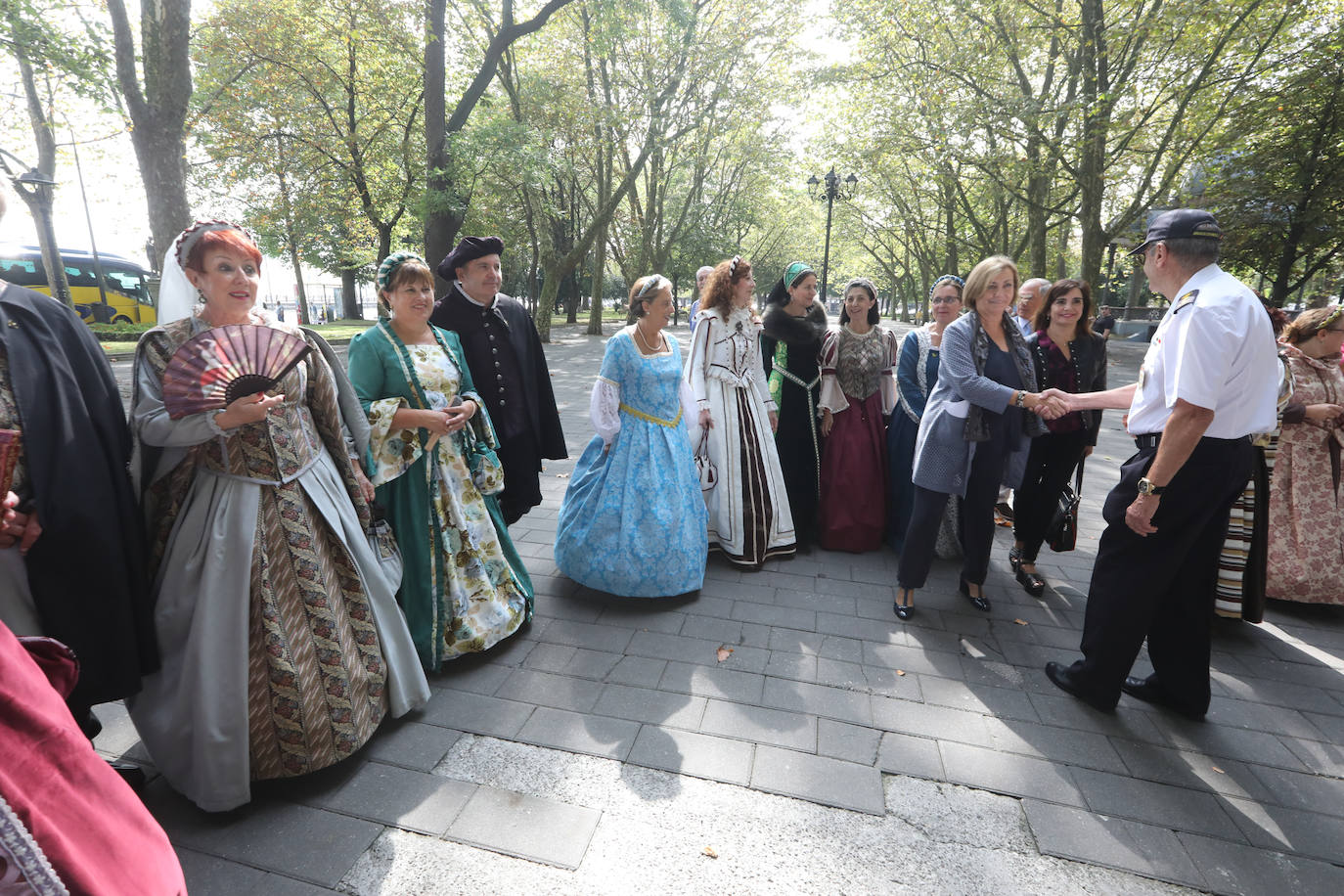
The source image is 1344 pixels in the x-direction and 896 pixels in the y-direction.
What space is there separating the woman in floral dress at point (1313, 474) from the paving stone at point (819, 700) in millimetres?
2984

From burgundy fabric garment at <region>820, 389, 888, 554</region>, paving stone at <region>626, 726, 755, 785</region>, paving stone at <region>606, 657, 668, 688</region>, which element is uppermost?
burgundy fabric garment at <region>820, 389, 888, 554</region>

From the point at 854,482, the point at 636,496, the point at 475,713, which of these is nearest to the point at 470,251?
the point at 636,496

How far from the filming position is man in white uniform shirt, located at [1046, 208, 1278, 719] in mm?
2291

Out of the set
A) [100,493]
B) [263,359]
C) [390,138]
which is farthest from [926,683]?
[390,138]

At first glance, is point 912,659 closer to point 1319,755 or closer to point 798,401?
point 1319,755

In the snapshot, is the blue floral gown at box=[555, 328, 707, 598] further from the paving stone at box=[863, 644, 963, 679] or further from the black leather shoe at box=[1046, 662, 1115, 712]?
the black leather shoe at box=[1046, 662, 1115, 712]

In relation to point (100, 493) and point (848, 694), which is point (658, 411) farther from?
point (100, 493)

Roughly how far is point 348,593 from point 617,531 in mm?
1596

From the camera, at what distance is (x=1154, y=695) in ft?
9.57

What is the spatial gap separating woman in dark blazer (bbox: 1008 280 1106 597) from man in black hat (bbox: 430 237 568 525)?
126 inches

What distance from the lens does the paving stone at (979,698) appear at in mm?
2836

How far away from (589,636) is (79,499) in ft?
7.25

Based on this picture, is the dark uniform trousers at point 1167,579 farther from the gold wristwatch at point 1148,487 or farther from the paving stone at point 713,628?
the paving stone at point 713,628

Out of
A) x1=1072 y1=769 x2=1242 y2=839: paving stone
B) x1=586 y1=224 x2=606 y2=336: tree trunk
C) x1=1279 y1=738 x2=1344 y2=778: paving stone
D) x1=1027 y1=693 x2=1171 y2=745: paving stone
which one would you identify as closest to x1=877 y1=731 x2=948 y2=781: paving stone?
x1=1072 y1=769 x2=1242 y2=839: paving stone
